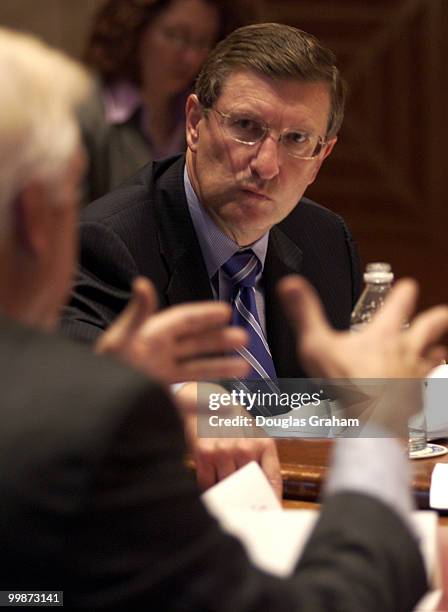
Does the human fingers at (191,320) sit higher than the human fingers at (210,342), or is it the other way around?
the human fingers at (191,320)

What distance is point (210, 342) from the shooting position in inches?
47.6

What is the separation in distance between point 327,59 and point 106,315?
754mm

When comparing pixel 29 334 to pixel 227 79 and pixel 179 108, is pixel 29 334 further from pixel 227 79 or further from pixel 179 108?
pixel 179 108

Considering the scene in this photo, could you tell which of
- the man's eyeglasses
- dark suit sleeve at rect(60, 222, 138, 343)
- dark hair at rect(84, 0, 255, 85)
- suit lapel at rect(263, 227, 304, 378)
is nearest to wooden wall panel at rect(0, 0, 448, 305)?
dark hair at rect(84, 0, 255, 85)

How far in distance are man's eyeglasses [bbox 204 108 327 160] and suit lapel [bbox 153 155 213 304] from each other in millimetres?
168

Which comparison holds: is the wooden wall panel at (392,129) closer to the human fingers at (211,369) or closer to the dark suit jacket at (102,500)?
the human fingers at (211,369)

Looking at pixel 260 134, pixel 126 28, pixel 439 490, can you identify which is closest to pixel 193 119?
pixel 260 134

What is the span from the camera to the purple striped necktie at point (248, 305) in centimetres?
231

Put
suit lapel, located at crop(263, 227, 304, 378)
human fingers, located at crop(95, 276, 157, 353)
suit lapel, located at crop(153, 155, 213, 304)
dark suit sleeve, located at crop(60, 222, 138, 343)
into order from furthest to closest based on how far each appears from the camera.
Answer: suit lapel, located at crop(263, 227, 304, 378) < suit lapel, located at crop(153, 155, 213, 304) < dark suit sleeve, located at crop(60, 222, 138, 343) < human fingers, located at crop(95, 276, 157, 353)

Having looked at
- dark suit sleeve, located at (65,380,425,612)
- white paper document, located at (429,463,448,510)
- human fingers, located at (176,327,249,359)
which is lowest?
dark suit sleeve, located at (65,380,425,612)

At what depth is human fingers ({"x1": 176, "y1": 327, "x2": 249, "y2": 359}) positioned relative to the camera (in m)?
1.18

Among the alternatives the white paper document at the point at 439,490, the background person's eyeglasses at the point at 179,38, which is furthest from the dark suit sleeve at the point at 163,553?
the background person's eyeglasses at the point at 179,38

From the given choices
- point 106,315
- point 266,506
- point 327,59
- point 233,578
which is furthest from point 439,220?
point 233,578

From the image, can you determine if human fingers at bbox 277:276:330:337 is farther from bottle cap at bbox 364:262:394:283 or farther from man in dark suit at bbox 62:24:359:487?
bottle cap at bbox 364:262:394:283
